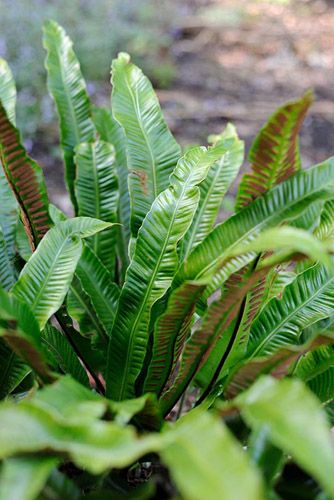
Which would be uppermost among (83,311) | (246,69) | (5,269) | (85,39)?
(5,269)

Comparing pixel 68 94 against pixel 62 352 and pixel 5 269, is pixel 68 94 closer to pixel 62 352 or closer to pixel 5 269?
pixel 5 269

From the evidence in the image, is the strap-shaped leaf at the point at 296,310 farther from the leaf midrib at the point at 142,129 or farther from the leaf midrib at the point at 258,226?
the leaf midrib at the point at 142,129

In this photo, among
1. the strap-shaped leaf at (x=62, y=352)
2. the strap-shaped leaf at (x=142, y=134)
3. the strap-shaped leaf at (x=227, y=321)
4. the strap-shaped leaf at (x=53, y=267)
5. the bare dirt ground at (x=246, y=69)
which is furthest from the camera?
the bare dirt ground at (x=246, y=69)

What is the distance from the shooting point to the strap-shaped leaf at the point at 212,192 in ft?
3.95

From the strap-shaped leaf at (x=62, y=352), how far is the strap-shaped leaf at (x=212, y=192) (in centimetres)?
29

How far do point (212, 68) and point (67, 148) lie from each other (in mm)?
2687

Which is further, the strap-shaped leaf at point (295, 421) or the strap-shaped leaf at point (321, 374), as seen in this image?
the strap-shaped leaf at point (321, 374)

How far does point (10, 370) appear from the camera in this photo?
1.04 meters

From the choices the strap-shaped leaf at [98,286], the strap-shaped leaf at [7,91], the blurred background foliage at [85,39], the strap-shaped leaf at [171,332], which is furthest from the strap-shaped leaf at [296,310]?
the blurred background foliage at [85,39]

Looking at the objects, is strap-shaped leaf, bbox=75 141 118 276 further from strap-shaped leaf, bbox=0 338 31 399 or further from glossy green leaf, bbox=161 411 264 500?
glossy green leaf, bbox=161 411 264 500

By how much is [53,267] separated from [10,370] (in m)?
0.21

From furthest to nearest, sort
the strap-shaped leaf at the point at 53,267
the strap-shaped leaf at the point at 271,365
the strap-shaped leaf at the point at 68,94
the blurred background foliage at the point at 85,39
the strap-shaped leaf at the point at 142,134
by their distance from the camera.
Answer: the blurred background foliage at the point at 85,39, the strap-shaped leaf at the point at 68,94, the strap-shaped leaf at the point at 142,134, the strap-shaped leaf at the point at 53,267, the strap-shaped leaf at the point at 271,365

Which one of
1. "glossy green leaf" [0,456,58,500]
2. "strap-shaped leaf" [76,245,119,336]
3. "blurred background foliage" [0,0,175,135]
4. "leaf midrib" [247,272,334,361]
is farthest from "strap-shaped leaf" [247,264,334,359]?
"blurred background foliage" [0,0,175,135]

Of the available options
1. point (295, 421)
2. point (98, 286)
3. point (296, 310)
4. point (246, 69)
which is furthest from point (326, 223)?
point (246, 69)
